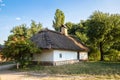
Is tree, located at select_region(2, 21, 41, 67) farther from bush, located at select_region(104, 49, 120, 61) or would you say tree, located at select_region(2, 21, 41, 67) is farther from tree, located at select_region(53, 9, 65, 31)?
tree, located at select_region(53, 9, 65, 31)

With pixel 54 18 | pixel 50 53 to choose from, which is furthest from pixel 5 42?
pixel 54 18

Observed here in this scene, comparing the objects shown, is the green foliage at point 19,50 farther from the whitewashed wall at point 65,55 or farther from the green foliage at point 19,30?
the green foliage at point 19,30

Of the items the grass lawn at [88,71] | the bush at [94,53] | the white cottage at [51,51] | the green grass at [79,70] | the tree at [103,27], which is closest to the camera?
the grass lawn at [88,71]

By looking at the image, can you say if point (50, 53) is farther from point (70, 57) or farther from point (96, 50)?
point (96, 50)

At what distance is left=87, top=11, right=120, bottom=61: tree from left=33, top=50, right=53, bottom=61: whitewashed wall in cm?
1312

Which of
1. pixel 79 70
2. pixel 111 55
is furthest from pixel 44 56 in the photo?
pixel 111 55

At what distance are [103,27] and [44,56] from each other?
46.9ft

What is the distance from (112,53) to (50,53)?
21.0 meters

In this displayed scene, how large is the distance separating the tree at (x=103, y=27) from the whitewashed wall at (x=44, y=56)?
43.0ft

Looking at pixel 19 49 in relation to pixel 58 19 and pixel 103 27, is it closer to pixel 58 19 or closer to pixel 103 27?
pixel 103 27

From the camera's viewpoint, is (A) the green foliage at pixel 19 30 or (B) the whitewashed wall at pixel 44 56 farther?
(A) the green foliage at pixel 19 30

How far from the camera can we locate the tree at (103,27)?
120 feet

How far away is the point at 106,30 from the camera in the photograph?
120 ft

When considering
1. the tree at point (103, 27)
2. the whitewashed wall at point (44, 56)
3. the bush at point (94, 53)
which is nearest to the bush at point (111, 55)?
the bush at point (94, 53)
